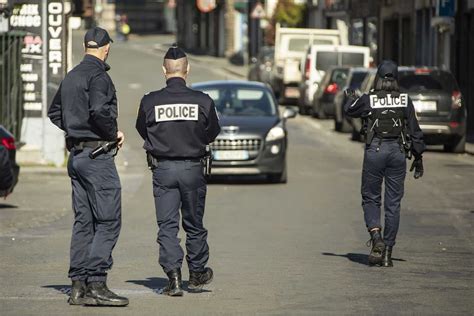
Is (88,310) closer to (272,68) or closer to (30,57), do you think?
(30,57)

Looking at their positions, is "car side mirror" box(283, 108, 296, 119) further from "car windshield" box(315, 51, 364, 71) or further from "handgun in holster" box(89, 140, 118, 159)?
"car windshield" box(315, 51, 364, 71)

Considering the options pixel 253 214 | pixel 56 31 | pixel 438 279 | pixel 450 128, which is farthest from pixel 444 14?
pixel 438 279

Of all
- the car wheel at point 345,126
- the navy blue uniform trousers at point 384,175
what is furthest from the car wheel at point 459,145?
the navy blue uniform trousers at point 384,175

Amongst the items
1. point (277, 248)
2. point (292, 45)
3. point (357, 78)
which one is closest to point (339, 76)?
point (357, 78)

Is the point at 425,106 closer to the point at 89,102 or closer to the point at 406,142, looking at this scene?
the point at 406,142

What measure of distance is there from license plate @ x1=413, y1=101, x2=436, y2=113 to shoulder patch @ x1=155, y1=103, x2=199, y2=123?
744 inches

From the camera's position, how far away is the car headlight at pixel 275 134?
23781 millimetres

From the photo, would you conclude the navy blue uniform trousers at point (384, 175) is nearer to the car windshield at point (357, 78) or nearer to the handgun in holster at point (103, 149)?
the handgun in holster at point (103, 149)

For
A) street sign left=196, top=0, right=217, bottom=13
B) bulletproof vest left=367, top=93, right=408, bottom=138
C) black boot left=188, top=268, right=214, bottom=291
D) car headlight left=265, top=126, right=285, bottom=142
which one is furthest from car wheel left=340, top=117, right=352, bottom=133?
street sign left=196, top=0, right=217, bottom=13

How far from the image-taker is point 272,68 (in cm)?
5256

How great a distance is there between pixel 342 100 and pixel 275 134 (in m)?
13.1

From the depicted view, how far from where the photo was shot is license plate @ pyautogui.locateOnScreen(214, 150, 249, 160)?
77.4 feet

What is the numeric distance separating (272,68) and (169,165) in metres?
40.8

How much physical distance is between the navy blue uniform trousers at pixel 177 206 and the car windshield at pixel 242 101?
1261 centimetres
